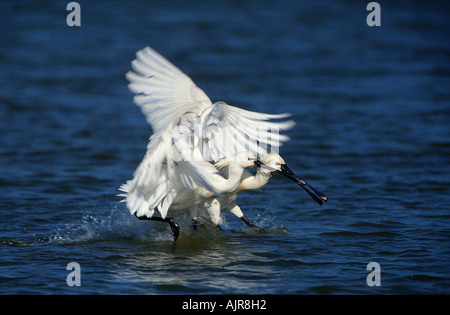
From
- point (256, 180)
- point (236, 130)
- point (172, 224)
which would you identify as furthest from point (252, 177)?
point (236, 130)

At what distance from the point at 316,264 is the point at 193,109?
2.16m

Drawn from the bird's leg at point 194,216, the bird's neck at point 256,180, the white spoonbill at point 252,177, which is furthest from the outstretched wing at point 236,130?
the bird's leg at point 194,216

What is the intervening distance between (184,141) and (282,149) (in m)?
5.78

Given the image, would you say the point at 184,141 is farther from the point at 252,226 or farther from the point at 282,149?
the point at 282,149

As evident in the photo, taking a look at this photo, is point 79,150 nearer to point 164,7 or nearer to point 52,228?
point 52,228

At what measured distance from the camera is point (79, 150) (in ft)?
41.8

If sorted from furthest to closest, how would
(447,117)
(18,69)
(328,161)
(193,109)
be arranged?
(18,69), (447,117), (328,161), (193,109)

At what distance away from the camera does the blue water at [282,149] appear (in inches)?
289

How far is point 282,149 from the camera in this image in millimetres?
12594

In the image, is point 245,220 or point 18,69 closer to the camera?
point 245,220
